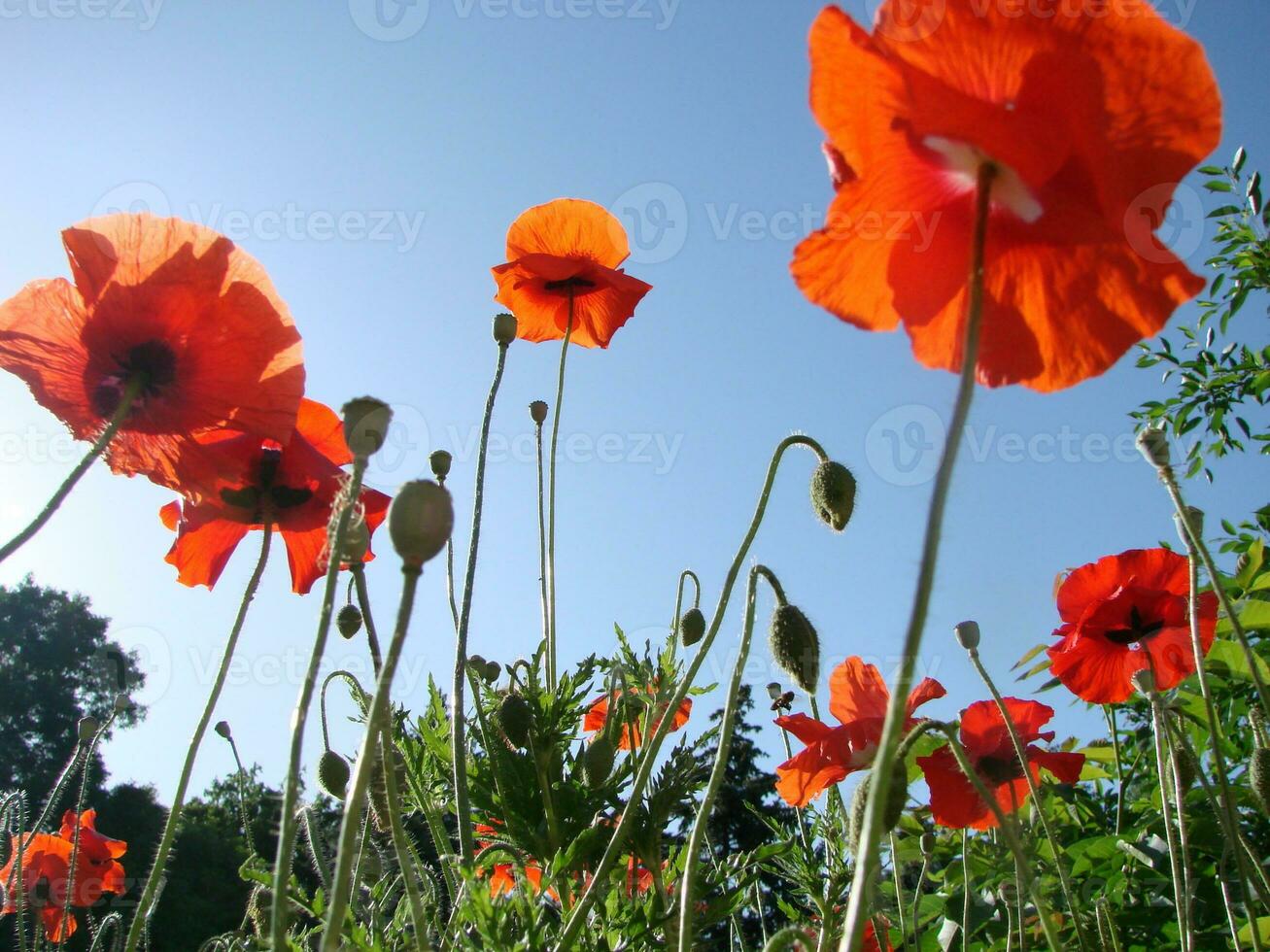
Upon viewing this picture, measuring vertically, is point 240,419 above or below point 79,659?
below

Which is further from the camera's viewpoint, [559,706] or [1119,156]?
[559,706]

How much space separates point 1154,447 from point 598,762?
1310 mm

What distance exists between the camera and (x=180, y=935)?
15.5 m

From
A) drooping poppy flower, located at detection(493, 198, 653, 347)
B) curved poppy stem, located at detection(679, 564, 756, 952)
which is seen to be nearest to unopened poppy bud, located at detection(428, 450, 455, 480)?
drooping poppy flower, located at detection(493, 198, 653, 347)

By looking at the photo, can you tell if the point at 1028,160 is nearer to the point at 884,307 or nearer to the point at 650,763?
the point at 884,307

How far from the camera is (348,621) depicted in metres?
2.59

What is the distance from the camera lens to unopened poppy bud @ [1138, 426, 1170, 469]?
150 centimetres

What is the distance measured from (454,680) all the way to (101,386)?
0.82 metres

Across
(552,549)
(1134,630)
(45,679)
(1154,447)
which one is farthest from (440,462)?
(45,679)

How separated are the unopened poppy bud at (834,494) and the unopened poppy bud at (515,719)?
29.8 inches

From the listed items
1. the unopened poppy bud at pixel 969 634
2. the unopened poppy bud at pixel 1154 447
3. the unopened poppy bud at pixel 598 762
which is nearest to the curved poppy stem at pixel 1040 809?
the unopened poppy bud at pixel 969 634

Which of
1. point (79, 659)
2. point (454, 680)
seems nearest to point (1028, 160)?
point (454, 680)

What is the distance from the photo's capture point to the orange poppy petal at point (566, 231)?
3.33 metres

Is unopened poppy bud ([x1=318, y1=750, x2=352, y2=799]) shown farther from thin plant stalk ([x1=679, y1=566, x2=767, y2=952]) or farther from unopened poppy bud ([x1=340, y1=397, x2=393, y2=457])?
unopened poppy bud ([x1=340, y1=397, x2=393, y2=457])
